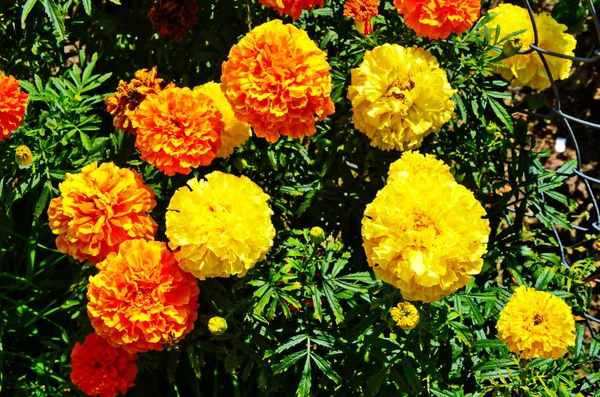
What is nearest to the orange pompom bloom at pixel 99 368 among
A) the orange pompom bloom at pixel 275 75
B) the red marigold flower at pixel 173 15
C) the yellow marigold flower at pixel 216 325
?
the yellow marigold flower at pixel 216 325

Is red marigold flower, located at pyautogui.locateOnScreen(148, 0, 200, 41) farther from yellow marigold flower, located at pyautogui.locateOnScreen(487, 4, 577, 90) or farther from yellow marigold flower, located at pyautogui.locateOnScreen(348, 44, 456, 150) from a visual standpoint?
yellow marigold flower, located at pyautogui.locateOnScreen(487, 4, 577, 90)

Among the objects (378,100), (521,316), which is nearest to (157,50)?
(378,100)

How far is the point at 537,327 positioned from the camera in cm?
187

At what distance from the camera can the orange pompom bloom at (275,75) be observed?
6.17 ft

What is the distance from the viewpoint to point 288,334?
2.30m

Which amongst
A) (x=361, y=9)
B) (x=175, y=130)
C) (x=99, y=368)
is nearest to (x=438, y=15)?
(x=361, y=9)

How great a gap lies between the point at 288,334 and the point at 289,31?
1.10 m

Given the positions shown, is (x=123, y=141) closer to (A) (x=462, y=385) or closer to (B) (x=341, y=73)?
(B) (x=341, y=73)

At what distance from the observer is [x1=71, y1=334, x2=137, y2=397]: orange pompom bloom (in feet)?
7.11

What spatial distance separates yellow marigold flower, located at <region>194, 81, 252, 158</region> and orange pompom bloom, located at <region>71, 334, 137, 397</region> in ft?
2.66

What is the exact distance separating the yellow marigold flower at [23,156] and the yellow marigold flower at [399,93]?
43.1 inches

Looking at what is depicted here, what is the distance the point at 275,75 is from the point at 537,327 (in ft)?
3.64

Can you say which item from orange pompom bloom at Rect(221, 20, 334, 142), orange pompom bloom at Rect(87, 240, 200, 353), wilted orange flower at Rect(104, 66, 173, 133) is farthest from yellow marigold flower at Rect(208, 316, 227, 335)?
wilted orange flower at Rect(104, 66, 173, 133)

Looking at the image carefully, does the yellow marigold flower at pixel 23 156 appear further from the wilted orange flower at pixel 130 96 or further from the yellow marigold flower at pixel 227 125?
the yellow marigold flower at pixel 227 125
